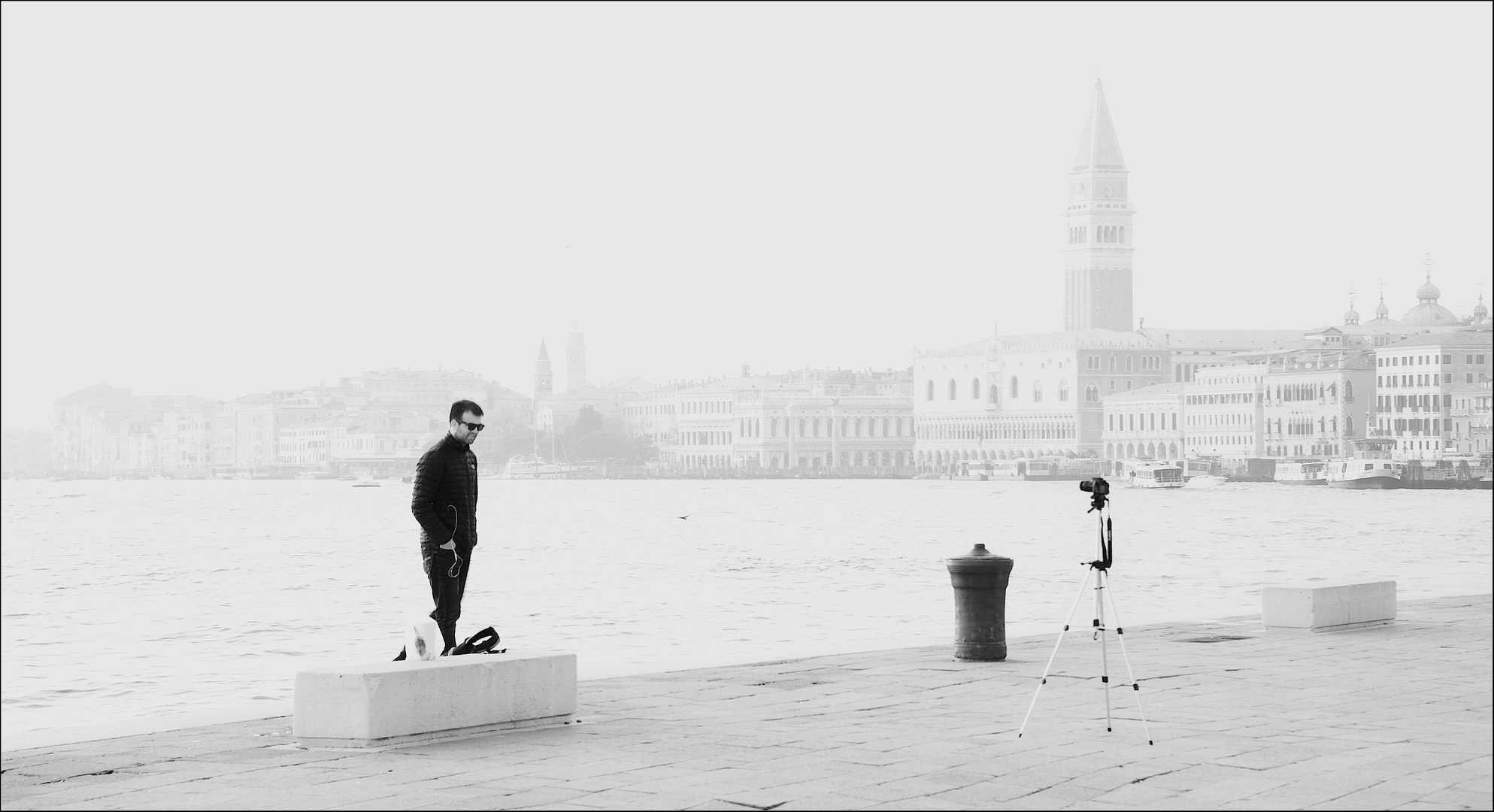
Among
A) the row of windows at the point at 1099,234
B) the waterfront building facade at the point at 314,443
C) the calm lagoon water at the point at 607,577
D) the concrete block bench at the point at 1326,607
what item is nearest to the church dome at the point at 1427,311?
the row of windows at the point at 1099,234

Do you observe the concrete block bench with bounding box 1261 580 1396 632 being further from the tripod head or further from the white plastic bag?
the white plastic bag

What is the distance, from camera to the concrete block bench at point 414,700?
5.53 metres

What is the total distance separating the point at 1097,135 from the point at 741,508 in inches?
2625

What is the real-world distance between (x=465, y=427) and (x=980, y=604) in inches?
106

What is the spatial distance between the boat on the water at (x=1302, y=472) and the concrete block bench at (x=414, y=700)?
74.6 meters

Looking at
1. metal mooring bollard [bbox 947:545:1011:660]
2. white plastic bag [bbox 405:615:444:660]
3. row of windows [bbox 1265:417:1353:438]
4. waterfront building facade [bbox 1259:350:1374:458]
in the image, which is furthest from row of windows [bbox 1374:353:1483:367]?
white plastic bag [bbox 405:615:444:660]

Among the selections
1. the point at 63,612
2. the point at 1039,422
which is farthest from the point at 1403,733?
the point at 1039,422

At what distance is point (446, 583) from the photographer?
616 cm

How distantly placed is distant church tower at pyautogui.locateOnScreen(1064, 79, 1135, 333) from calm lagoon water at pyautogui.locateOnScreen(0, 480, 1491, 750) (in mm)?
52256

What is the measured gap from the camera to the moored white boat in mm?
71875

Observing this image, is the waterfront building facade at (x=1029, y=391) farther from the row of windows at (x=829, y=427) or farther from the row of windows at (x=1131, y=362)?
the row of windows at (x=829, y=427)

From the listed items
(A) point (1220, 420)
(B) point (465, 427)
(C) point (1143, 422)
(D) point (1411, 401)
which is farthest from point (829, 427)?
(B) point (465, 427)

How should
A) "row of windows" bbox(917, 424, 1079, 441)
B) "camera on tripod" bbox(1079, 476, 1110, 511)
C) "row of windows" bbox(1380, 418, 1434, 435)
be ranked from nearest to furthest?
"camera on tripod" bbox(1079, 476, 1110, 511) < "row of windows" bbox(1380, 418, 1434, 435) < "row of windows" bbox(917, 424, 1079, 441)

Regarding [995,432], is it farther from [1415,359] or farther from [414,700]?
[414,700]
